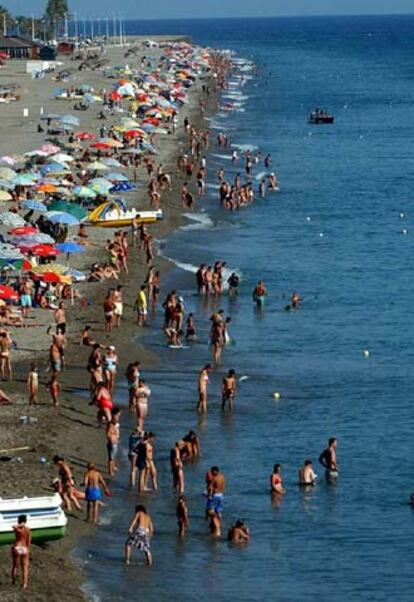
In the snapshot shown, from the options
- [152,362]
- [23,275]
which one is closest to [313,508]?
Result: [152,362]

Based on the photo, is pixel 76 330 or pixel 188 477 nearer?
pixel 188 477

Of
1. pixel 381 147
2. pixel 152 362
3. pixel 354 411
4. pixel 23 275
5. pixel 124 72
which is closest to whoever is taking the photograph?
pixel 354 411

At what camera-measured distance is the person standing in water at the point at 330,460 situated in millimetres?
29516

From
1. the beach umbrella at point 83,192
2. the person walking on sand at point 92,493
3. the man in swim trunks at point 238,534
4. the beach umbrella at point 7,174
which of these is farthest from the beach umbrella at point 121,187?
the man in swim trunks at point 238,534

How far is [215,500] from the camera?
2641 cm

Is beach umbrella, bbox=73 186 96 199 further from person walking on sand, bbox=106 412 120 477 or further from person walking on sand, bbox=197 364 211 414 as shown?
person walking on sand, bbox=106 412 120 477

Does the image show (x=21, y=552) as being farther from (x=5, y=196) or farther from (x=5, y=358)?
(x=5, y=196)

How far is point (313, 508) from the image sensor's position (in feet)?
91.7

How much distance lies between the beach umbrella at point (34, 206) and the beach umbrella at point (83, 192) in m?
2.51

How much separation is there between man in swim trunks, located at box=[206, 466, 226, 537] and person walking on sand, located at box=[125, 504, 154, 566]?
5.73 feet

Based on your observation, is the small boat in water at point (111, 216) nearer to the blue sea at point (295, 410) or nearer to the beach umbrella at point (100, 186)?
the beach umbrella at point (100, 186)

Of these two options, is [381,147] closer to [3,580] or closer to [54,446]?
[54,446]

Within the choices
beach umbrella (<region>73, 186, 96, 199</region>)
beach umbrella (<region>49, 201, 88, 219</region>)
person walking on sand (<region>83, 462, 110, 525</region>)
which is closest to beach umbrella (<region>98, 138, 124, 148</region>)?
beach umbrella (<region>73, 186, 96, 199</region>)

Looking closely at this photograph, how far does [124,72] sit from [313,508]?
10375 centimetres
